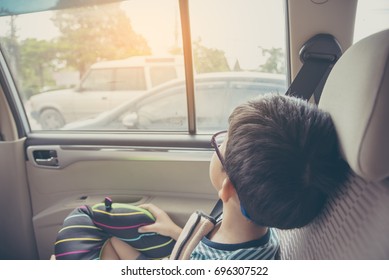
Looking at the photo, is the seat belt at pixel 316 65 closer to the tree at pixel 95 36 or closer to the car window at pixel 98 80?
the tree at pixel 95 36

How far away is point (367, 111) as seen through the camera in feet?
2.06

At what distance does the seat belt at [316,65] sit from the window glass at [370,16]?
0.36 feet

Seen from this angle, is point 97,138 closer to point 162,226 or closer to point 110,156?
point 110,156

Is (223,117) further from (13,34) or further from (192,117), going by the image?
(13,34)

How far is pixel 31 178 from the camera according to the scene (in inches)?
72.1

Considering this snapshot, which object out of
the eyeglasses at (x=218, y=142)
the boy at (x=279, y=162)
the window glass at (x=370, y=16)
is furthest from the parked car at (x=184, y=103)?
the boy at (x=279, y=162)

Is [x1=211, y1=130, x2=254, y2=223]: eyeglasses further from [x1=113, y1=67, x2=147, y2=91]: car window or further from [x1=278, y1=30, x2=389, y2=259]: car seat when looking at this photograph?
[x1=113, y1=67, x2=147, y2=91]: car window

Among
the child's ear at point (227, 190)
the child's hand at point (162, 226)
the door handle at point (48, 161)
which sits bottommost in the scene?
the child's hand at point (162, 226)

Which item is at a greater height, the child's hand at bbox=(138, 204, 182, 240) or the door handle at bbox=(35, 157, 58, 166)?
the door handle at bbox=(35, 157, 58, 166)

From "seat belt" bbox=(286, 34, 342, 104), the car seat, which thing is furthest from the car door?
the car seat

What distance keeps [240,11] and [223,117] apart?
52 cm

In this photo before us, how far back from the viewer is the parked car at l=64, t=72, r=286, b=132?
5.66 feet

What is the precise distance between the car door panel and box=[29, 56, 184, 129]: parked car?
254 millimetres

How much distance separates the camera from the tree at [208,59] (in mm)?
1651
